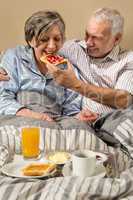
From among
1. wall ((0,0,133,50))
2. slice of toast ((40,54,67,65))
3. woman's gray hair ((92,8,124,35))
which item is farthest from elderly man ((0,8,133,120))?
wall ((0,0,133,50))

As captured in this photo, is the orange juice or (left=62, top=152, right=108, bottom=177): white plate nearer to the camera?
(left=62, top=152, right=108, bottom=177): white plate

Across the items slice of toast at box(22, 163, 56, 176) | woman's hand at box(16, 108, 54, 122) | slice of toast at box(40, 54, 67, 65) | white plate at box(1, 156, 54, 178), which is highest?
slice of toast at box(40, 54, 67, 65)

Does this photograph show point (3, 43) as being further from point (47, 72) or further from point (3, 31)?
point (47, 72)

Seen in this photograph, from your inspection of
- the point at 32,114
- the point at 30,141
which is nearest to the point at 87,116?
the point at 32,114

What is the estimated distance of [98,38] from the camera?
2320 millimetres

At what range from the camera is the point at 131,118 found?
1844mm

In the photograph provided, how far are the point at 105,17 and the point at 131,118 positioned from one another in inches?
28.5

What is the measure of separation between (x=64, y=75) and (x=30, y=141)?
547 millimetres

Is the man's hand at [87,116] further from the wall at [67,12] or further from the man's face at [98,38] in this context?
the wall at [67,12]

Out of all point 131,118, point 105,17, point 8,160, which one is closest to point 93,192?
point 8,160

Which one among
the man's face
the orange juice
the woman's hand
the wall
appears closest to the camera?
the orange juice

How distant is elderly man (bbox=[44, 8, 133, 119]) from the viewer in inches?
86.9

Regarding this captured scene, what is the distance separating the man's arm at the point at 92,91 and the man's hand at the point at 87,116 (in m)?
0.09

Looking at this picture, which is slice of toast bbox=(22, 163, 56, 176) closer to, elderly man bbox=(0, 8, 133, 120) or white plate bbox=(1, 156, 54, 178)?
white plate bbox=(1, 156, 54, 178)
